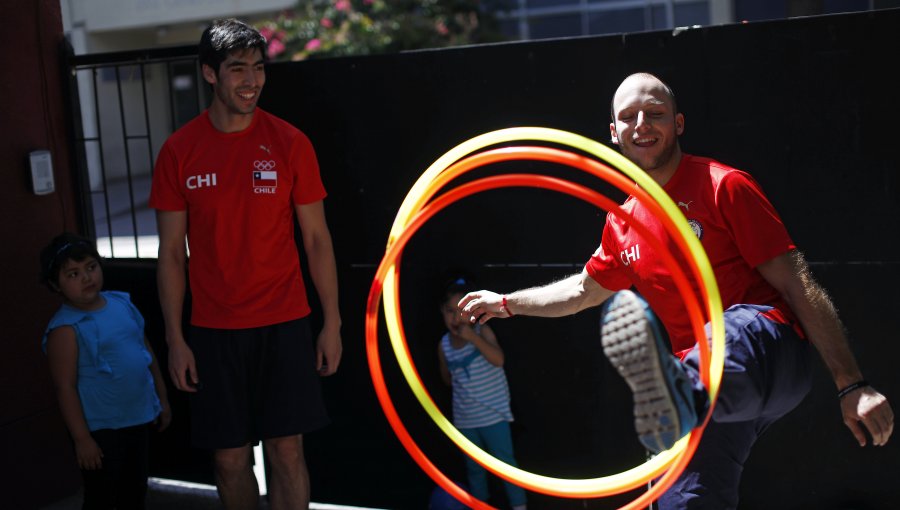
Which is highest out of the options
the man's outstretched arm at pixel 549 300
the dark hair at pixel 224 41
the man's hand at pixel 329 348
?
the dark hair at pixel 224 41

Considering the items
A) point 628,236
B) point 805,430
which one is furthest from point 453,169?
point 805,430

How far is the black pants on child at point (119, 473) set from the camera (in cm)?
452

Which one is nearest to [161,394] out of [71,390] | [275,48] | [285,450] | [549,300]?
[71,390]

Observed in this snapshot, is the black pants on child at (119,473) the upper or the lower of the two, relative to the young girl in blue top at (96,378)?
lower

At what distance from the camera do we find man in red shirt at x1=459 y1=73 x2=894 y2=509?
9.25 ft

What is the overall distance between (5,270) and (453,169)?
9.69 feet

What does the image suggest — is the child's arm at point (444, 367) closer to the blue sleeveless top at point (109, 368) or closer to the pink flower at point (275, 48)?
the blue sleeveless top at point (109, 368)

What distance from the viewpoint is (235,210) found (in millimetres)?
4285

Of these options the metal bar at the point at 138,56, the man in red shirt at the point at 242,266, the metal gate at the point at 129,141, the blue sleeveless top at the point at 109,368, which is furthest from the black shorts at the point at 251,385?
the metal gate at the point at 129,141

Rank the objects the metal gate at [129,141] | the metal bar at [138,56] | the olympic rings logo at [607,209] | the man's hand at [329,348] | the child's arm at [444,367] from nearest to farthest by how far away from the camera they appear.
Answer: the olympic rings logo at [607,209], the man's hand at [329,348], the child's arm at [444,367], the metal bar at [138,56], the metal gate at [129,141]

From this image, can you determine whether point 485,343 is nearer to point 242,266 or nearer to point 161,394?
point 242,266

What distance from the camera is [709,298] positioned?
2.90 meters

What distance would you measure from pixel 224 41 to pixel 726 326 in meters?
2.42

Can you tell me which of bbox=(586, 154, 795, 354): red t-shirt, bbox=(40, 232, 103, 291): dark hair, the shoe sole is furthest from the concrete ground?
the shoe sole
